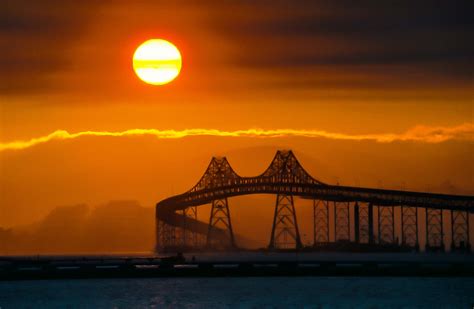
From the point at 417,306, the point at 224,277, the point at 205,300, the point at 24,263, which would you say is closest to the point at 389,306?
the point at 417,306

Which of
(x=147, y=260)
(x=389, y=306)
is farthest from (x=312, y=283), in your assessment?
(x=389, y=306)

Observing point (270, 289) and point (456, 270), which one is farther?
point (456, 270)

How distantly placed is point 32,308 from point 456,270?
128ft

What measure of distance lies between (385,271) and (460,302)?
23.8 m

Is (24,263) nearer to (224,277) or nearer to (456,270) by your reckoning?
(224,277)

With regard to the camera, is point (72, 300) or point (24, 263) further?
point (24, 263)

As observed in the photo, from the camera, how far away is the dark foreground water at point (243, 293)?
310 feet

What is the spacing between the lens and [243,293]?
342 feet

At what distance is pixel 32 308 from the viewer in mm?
93188

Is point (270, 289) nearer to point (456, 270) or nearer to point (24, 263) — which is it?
point (456, 270)

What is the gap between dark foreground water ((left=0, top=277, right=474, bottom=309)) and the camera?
3718 inches

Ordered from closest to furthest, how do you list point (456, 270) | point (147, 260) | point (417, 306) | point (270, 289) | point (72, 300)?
point (417, 306) < point (72, 300) < point (270, 289) < point (456, 270) < point (147, 260)

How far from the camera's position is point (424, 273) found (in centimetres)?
11744

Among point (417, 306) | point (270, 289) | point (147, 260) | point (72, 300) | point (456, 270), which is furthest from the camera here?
point (147, 260)
